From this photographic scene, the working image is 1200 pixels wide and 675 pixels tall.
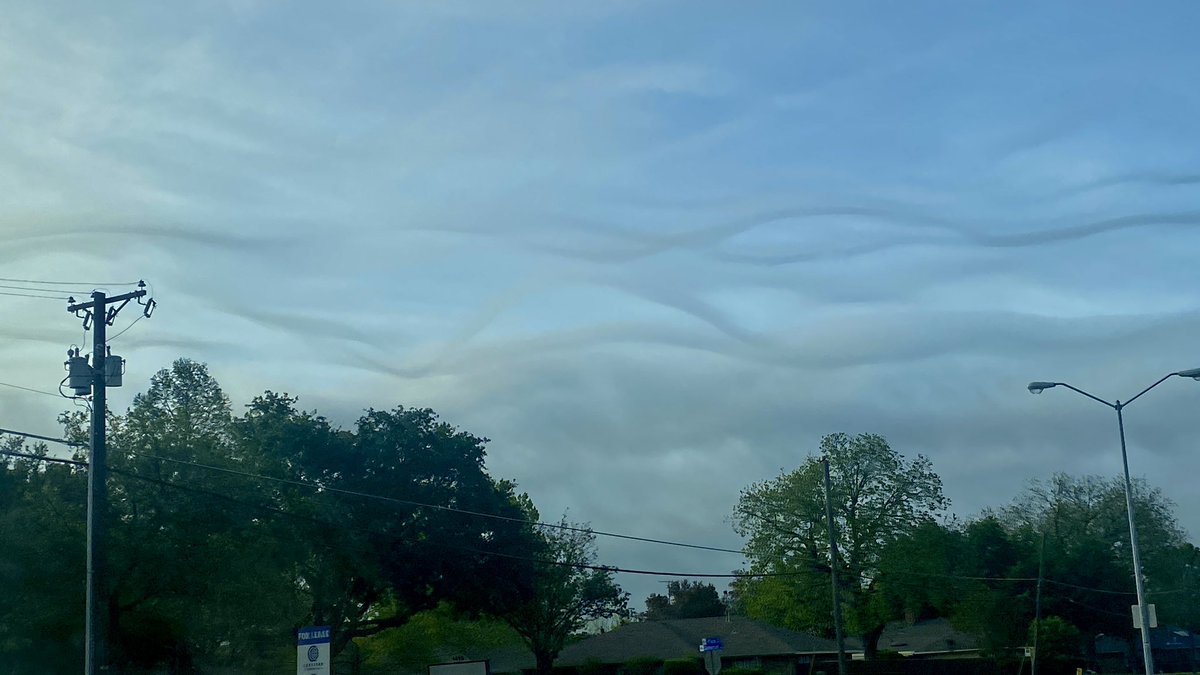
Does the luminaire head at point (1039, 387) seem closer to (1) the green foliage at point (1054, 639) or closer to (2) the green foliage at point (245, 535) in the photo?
(2) the green foliage at point (245, 535)

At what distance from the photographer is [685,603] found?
5610 inches

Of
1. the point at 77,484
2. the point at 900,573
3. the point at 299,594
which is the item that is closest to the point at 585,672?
the point at 900,573

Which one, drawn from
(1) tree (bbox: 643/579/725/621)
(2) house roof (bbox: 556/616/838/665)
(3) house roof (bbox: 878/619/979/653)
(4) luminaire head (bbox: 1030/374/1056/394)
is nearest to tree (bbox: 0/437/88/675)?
(4) luminaire head (bbox: 1030/374/1056/394)

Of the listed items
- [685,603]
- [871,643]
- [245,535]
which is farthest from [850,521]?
[685,603]

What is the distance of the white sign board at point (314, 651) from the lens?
28.7 m

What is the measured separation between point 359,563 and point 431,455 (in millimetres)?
8099

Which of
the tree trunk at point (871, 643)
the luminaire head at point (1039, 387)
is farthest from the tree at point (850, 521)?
the luminaire head at point (1039, 387)

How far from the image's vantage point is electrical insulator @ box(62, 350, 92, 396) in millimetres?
29391

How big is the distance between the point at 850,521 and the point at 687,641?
19.1 metres

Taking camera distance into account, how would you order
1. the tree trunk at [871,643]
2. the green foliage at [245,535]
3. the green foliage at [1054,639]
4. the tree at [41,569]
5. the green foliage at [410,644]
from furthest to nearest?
the tree trunk at [871,643]
the green foliage at [1054,639]
the green foliage at [410,644]
the green foliage at [245,535]
the tree at [41,569]

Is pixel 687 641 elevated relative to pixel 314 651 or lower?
lower

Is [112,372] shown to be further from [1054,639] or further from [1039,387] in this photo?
[1054,639]

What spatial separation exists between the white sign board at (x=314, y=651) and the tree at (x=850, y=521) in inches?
1920

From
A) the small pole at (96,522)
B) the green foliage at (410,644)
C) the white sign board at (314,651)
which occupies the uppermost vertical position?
the small pole at (96,522)
